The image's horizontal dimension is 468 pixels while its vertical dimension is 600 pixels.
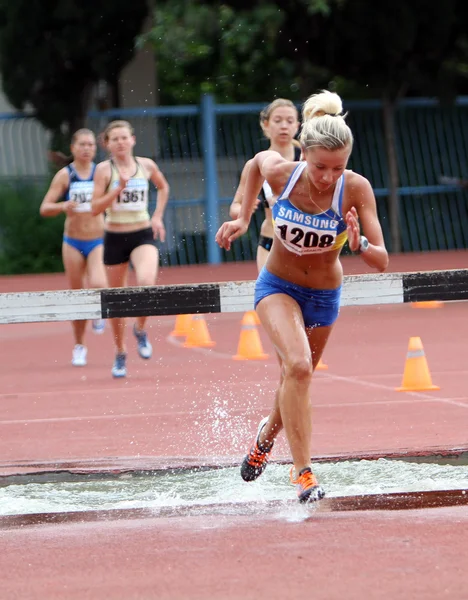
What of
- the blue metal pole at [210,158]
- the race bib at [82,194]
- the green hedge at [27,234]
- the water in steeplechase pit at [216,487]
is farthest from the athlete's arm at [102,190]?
the blue metal pole at [210,158]

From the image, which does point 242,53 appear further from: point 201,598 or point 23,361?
point 201,598

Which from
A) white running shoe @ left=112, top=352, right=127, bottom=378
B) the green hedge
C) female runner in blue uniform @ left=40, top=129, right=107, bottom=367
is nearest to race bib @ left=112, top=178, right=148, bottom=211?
female runner in blue uniform @ left=40, top=129, right=107, bottom=367

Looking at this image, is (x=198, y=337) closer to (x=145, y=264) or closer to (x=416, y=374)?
(x=145, y=264)

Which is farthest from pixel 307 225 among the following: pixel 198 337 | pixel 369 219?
pixel 198 337

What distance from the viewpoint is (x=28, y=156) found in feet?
75.5

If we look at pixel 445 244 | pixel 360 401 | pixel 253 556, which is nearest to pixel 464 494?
pixel 253 556

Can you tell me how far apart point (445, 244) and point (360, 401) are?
15230mm

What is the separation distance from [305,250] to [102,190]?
5.59 m

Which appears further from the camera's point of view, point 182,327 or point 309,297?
point 182,327

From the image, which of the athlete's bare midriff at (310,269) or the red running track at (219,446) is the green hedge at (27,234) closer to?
the red running track at (219,446)

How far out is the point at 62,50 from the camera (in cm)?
2181

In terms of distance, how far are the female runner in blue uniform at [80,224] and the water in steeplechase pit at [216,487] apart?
5.30 metres

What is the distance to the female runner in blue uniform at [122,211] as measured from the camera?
1152 centimetres

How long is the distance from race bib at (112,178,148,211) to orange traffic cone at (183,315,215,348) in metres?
2.40
